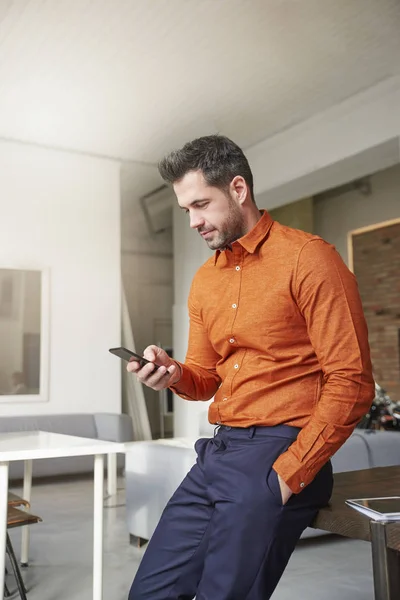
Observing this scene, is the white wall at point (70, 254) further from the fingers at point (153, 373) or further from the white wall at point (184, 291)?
the fingers at point (153, 373)

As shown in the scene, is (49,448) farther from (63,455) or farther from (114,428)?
(114,428)

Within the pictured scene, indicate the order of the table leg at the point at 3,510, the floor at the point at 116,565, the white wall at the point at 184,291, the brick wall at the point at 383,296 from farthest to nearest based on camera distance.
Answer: the brick wall at the point at 383,296 → the white wall at the point at 184,291 → the floor at the point at 116,565 → the table leg at the point at 3,510

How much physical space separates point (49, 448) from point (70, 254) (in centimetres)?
485

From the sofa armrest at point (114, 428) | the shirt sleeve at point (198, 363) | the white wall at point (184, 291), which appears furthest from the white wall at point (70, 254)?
the shirt sleeve at point (198, 363)

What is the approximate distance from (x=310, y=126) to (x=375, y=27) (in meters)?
1.61

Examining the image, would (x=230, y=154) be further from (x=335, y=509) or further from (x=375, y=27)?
(x=375, y=27)

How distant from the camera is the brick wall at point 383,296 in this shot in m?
8.53

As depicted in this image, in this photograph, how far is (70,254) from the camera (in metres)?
6.98

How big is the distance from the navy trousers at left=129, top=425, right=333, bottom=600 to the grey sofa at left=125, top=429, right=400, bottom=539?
5.99ft

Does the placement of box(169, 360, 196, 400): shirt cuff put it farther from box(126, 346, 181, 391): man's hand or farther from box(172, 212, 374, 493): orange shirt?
box(172, 212, 374, 493): orange shirt

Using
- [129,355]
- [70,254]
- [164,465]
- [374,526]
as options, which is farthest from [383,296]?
[374,526]

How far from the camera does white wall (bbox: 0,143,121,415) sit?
671cm

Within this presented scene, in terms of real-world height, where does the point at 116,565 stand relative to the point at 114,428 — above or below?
below

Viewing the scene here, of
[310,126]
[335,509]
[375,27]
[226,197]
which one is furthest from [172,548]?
[310,126]
